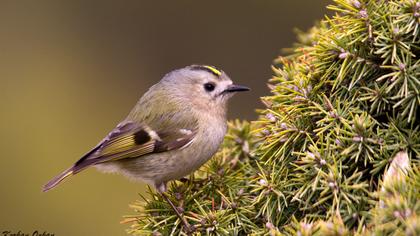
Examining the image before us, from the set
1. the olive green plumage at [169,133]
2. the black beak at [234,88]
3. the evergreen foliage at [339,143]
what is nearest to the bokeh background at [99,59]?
the olive green plumage at [169,133]

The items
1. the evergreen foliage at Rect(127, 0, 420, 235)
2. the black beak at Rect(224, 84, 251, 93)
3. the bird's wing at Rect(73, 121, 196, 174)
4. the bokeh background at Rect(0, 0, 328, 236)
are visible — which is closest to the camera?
the evergreen foliage at Rect(127, 0, 420, 235)

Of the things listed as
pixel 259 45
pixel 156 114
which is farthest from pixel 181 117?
pixel 259 45

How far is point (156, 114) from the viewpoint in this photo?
306 centimetres

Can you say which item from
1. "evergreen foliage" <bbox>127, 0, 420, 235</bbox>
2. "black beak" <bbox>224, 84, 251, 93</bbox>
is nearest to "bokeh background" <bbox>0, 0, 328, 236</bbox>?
"black beak" <bbox>224, 84, 251, 93</bbox>

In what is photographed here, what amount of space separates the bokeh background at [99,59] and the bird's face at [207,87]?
4.70 feet

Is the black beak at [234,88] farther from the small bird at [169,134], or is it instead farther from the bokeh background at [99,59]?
the bokeh background at [99,59]

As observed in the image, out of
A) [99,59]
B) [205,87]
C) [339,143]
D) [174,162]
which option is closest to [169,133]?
[174,162]

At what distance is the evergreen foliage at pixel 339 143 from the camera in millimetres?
1730

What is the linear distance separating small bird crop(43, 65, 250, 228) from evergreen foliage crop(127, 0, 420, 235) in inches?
24.3

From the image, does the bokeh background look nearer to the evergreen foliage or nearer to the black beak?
the black beak

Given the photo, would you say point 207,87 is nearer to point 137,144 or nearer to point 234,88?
point 234,88

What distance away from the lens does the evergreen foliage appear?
5.68 ft

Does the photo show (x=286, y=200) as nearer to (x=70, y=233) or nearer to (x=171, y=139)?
(x=171, y=139)

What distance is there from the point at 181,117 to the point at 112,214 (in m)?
1.42
